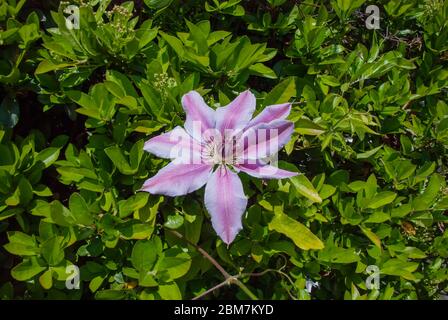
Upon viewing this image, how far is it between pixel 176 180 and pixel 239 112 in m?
0.21

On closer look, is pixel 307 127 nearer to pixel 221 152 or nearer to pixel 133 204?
pixel 221 152

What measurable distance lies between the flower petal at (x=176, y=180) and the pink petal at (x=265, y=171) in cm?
9

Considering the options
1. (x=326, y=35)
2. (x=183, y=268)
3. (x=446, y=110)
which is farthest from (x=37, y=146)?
(x=446, y=110)

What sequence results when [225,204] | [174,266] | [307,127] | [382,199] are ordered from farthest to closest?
1. [382,199]
2. [307,127]
3. [174,266]
4. [225,204]

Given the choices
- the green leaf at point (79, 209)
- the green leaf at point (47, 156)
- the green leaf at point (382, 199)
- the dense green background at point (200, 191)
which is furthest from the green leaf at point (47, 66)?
the green leaf at point (382, 199)

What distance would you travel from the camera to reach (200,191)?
112 cm

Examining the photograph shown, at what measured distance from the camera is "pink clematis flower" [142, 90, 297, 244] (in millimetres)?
940

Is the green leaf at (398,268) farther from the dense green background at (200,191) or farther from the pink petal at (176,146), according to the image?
the pink petal at (176,146)

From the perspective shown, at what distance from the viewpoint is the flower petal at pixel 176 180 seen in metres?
0.93

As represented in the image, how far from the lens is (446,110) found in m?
1.46

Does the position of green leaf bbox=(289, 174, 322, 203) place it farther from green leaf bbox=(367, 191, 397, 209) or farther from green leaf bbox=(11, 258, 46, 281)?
green leaf bbox=(11, 258, 46, 281)

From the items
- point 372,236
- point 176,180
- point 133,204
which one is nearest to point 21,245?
point 133,204
